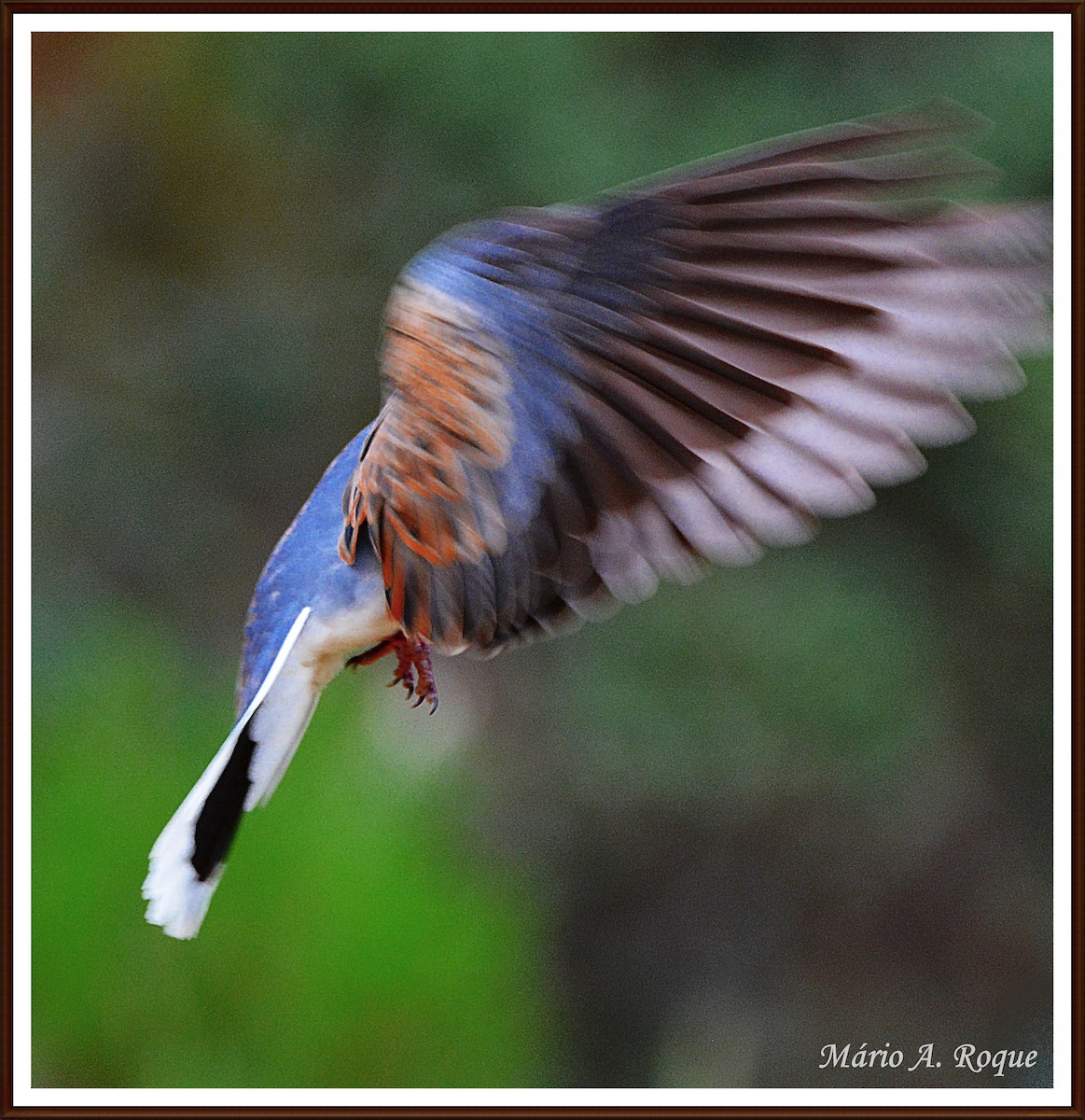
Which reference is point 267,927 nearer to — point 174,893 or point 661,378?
point 174,893

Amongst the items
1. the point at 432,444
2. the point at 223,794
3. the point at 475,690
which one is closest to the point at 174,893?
the point at 223,794

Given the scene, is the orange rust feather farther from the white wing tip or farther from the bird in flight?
the white wing tip

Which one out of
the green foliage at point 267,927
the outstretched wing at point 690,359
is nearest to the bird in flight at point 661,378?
the outstretched wing at point 690,359

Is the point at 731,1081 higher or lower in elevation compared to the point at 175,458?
lower

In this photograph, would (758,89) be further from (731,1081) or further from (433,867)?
(731,1081)

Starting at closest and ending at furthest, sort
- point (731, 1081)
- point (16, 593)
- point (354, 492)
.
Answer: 1. point (354, 492)
2. point (16, 593)
3. point (731, 1081)

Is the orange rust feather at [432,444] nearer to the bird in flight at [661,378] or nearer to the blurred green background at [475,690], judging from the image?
the bird in flight at [661,378]

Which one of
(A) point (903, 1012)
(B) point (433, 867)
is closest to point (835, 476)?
(B) point (433, 867)
